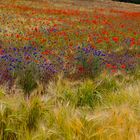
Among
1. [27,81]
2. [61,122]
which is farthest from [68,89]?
[61,122]

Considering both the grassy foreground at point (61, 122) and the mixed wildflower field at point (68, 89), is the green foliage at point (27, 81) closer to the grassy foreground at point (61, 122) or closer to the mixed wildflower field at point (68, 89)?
the mixed wildflower field at point (68, 89)

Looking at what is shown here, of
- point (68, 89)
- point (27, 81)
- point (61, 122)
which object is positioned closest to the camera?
point (61, 122)

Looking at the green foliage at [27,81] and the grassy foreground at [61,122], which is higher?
the grassy foreground at [61,122]

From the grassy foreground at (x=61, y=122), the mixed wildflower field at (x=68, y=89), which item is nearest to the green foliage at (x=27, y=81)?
the mixed wildflower field at (x=68, y=89)

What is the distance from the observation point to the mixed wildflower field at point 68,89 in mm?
3811

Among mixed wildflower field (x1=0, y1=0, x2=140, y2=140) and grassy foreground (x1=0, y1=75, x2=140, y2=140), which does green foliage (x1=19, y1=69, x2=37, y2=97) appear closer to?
mixed wildflower field (x1=0, y1=0, x2=140, y2=140)

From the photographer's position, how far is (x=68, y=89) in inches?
231

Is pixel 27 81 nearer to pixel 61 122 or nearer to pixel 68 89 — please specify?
pixel 68 89

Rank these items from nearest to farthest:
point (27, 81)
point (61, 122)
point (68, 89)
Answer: point (61, 122) → point (68, 89) → point (27, 81)

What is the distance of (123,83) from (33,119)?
9.17 ft

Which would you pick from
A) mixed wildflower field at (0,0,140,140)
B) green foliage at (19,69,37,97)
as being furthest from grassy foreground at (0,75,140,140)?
green foliage at (19,69,37,97)

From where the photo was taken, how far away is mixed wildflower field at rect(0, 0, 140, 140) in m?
3.81

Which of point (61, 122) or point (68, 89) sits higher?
point (61, 122)

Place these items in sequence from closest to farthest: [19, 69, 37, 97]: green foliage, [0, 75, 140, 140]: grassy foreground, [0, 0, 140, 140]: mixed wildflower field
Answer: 1. [0, 75, 140, 140]: grassy foreground
2. [0, 0, 140, 140]: mixed wildflower field
3. [19, 69, 37, 97]: green foliage
